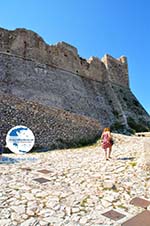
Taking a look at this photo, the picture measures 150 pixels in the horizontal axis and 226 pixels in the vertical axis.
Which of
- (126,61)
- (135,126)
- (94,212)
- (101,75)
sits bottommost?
(94,212)

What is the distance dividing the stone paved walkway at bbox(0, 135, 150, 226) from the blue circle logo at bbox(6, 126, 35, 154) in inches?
88.0

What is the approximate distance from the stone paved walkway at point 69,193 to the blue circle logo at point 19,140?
2.23 metres

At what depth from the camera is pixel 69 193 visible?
4379 millimetres

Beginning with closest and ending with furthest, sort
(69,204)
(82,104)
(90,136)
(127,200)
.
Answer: (69,204) < (127,200) < (90,136) < (82,104)

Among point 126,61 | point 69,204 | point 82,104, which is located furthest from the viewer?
point 126,61

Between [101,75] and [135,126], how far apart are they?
330 inches

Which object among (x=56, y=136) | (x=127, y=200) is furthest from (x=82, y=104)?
(x=127, y=200)

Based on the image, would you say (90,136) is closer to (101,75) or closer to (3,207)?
(3,207)

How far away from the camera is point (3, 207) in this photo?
11.5 feet

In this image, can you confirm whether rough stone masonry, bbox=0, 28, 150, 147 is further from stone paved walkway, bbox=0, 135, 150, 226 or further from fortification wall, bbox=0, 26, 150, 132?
stone paved walkway, bbox=0, 135, 150, 226

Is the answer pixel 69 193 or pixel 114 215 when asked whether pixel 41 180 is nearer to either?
pixel 69 193

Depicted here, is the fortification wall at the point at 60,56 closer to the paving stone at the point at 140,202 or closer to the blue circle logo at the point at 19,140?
the blue circle logo at the point at 19,140

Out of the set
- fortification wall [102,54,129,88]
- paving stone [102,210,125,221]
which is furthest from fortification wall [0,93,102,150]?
fortification wall [102,54,129,88]

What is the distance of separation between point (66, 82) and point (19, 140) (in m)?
14.1
